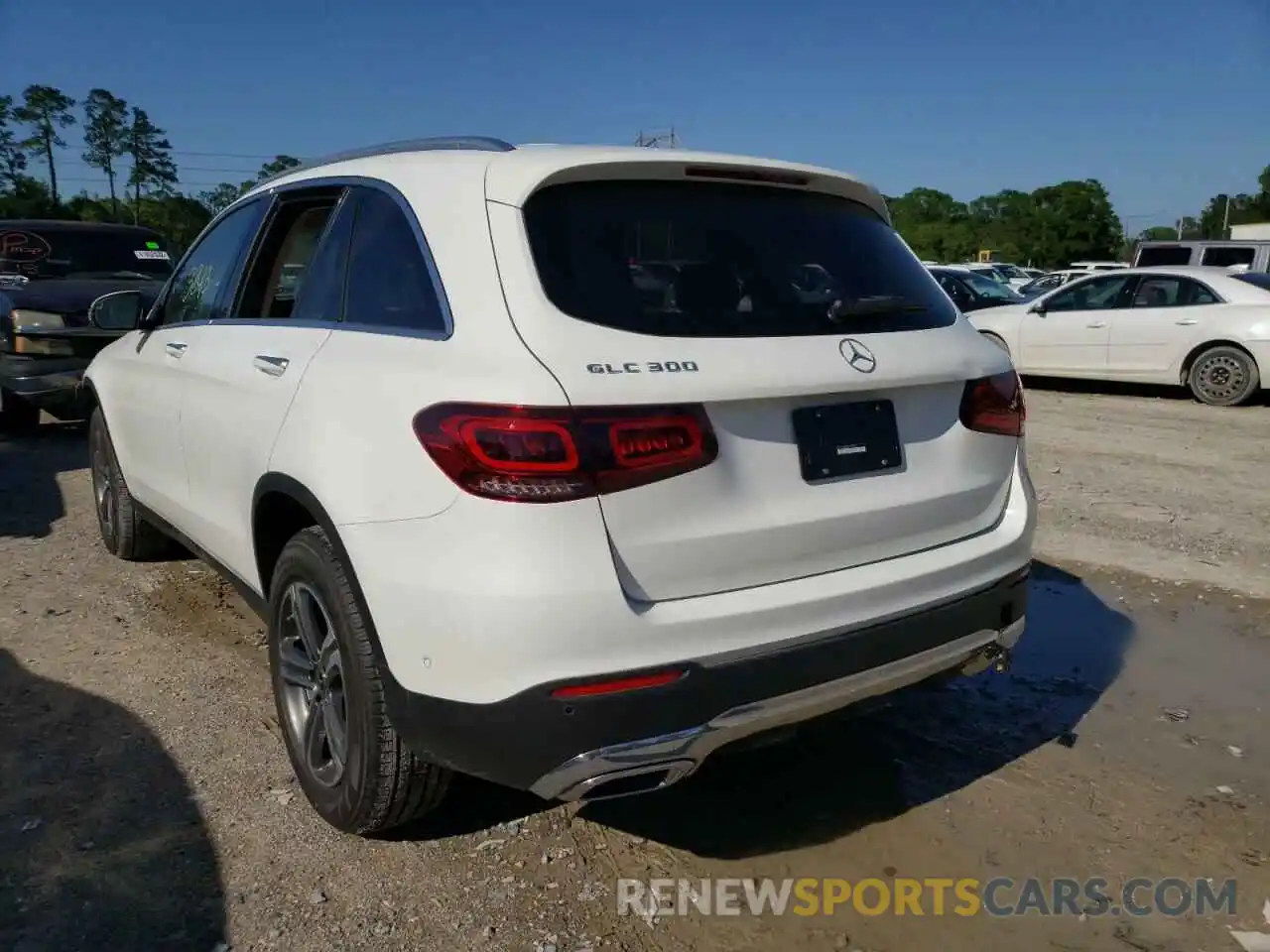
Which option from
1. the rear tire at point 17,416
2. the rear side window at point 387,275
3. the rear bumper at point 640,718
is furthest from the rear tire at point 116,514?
the rear tire at point 17,416

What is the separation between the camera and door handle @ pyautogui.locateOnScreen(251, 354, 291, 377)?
296cm

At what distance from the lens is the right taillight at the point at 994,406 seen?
2748mm

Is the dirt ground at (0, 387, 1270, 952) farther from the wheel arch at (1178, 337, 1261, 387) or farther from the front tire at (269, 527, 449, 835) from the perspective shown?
the wheel arch at (1178, 337, 1261, 387)

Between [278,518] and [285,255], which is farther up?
[285,255]

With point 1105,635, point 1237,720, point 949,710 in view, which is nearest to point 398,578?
point 949,710

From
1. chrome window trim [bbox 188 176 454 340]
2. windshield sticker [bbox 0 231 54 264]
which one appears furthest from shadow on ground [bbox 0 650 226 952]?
windshield sticker [bbox 0 231 54 264]

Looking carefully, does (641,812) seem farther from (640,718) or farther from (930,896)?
(640,718)

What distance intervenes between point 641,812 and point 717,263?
163cm

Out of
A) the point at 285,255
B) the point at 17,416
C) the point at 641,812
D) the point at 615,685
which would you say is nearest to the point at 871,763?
the point at 641,812

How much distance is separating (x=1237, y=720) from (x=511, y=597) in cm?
292

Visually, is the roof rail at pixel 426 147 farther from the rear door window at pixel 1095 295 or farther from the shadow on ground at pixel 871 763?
the rear door window at pixel 1095 295

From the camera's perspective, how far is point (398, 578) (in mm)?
2289

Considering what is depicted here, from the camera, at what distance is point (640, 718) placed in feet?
7.07

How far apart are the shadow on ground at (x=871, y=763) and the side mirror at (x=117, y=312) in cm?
324
